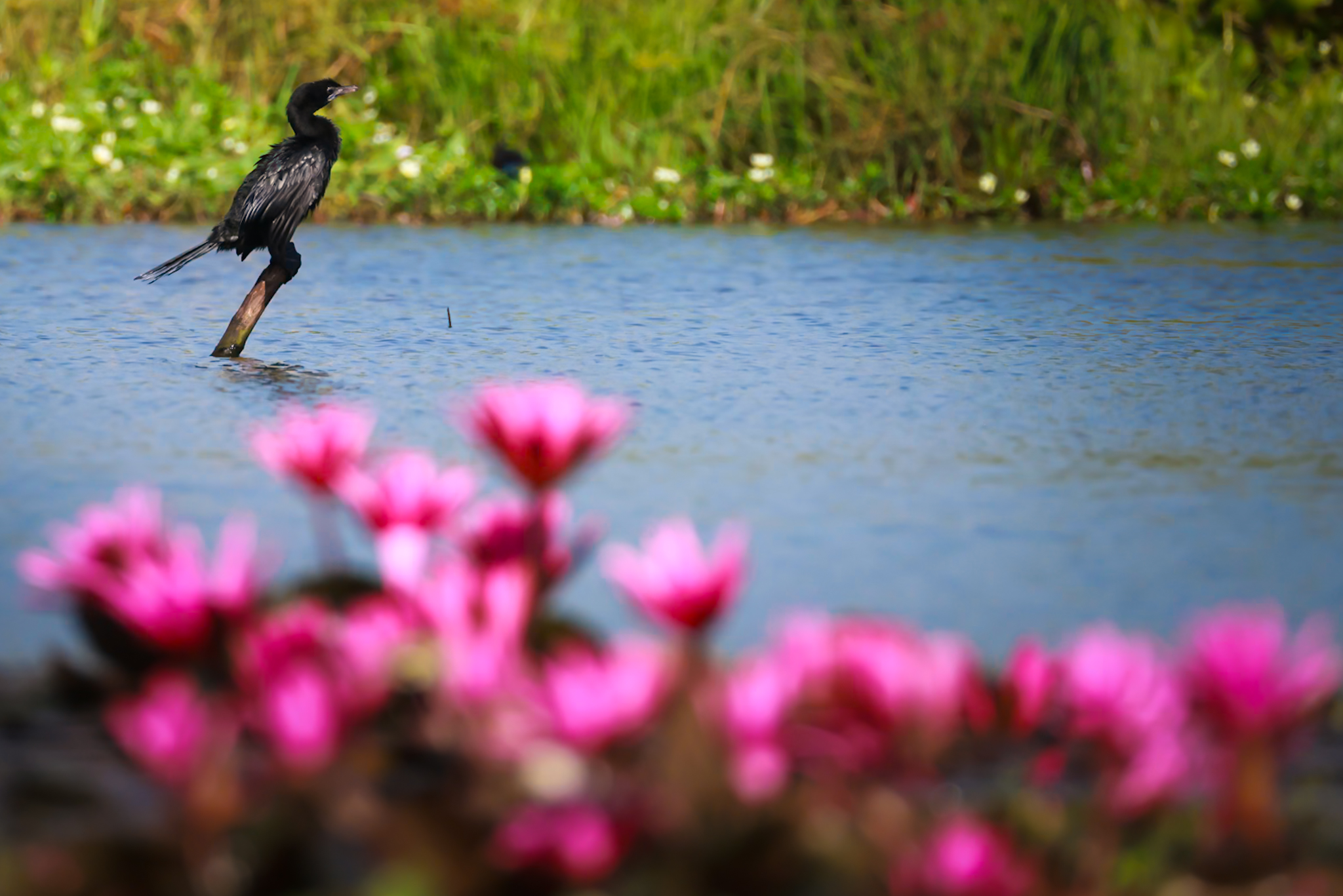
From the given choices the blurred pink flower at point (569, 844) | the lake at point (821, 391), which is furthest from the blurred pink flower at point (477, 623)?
the lake at point (821, 391)

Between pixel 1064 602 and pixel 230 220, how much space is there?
4743 mm

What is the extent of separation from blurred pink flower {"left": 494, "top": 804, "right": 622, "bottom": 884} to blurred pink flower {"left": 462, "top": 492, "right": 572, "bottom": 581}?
31.5 inches

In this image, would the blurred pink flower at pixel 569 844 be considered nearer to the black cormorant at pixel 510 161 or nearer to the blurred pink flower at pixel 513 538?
the blurred pink flower at pixel 513 538

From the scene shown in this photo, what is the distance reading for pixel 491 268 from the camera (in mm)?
11570

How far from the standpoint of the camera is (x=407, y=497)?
113 inches

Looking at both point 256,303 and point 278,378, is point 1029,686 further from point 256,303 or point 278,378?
point 256,303

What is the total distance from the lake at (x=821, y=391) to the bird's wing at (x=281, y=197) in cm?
51

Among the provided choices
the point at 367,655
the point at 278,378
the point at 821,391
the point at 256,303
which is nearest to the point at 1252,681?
the point at 367,655

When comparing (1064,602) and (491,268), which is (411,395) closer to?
(1064,602)

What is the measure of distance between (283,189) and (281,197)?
0.10 feet

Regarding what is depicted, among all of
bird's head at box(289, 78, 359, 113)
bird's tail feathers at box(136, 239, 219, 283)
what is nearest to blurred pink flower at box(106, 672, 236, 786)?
bird's tail feathers at box(136, 239, 219, 283)

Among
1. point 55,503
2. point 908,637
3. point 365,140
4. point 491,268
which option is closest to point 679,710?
point 908,637

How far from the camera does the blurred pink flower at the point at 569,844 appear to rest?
2.15m

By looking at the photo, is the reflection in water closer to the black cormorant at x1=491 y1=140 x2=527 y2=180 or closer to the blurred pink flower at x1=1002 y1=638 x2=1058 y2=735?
the blurred pink flower at x1=1002 y1=638 x2=1058 y2=735
